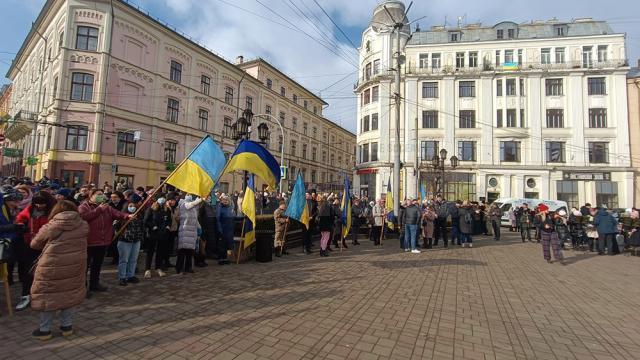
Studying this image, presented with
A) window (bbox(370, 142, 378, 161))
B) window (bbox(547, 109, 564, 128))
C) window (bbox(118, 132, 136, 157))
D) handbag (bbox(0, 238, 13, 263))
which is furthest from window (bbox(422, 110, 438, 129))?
handbag (bbox(0, 238, 13, 263))

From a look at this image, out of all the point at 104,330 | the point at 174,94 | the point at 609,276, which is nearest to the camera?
the point at 104,330

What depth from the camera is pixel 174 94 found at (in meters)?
32.0

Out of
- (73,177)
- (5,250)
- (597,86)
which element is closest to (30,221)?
(5,250)

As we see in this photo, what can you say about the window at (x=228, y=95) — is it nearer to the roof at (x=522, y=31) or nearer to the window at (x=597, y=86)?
the roof at (x=522, y=31)

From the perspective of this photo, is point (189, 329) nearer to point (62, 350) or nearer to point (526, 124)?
point (62, 350)

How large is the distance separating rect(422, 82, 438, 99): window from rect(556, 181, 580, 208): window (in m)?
16.2

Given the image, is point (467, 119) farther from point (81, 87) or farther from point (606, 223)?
point (81, 87)

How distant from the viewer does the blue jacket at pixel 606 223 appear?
42.2ft

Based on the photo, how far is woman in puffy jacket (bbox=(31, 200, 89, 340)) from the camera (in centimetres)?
400

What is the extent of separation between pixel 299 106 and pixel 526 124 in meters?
30.2

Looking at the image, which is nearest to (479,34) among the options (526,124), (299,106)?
(526,124)

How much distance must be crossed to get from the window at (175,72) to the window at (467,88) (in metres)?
30.5

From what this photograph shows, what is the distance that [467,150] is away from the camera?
3784 centimetres

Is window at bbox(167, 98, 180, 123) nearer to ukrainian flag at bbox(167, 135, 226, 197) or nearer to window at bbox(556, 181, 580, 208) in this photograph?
ukrainian flag at bbox(167, 135, 226, 197)
